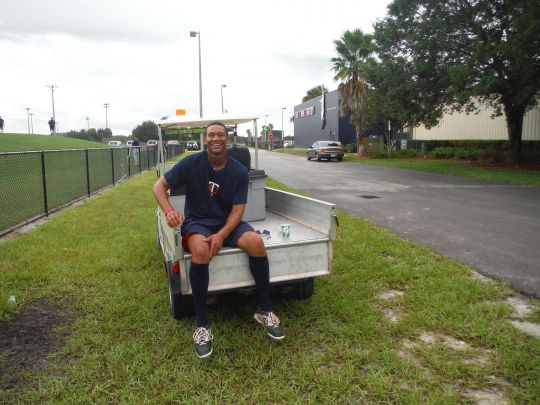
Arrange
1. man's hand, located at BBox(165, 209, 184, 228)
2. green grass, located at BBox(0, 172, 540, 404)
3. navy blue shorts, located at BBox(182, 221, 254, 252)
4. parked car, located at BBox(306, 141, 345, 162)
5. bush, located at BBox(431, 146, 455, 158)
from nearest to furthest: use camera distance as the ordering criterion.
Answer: green grass, located at BBox(0, 172, 540, 404), man's hand, located at BBox(165, 209, 184, 228), navy blue shorts, located at BBox(182, 221, 254, 252), bush, located at BBox(431, 146, 455, 158), parked car, located at BBox(306, 141, 345, 162)

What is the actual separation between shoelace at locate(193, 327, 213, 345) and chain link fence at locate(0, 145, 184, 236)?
3782 mm

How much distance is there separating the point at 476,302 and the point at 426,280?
2.15 ft

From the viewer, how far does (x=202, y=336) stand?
3275mm

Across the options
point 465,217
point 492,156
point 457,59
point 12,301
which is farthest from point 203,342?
point 492,156

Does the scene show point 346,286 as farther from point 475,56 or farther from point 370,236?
point 475,56

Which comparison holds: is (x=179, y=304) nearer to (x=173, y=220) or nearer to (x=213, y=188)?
(x=173, y=220)

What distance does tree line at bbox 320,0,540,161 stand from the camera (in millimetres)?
16766

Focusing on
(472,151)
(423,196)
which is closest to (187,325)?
(423,196)

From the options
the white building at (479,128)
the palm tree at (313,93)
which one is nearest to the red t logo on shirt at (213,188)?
the white building at (479,128)

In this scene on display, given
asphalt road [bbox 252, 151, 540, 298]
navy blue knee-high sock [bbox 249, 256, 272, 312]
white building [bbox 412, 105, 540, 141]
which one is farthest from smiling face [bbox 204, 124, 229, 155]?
white building [bbox 412, 105, 540, 141]

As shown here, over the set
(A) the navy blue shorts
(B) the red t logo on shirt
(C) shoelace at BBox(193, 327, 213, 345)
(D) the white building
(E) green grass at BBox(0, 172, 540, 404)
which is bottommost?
(E) green grass at BBox(0, 172, 540, 404)

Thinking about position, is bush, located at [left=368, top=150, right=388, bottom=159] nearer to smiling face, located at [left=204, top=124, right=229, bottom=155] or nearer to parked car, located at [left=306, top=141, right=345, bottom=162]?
parked car, located at [left=306, top=141, right=345, bottom=162]

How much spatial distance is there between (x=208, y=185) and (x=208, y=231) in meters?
0.44

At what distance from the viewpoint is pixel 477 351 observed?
3232 mm
